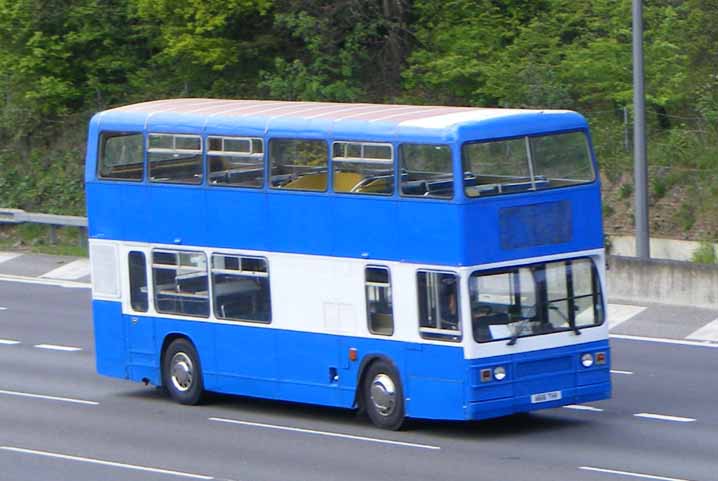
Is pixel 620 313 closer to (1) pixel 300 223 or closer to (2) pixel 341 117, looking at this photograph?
(1) pixel 300 223

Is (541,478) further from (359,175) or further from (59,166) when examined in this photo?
(59,166)

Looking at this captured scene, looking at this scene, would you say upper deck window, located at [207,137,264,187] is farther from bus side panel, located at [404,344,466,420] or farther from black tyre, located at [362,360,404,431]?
bus side panel, located at [404,344,466,420]

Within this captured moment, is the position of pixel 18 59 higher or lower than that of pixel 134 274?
higher

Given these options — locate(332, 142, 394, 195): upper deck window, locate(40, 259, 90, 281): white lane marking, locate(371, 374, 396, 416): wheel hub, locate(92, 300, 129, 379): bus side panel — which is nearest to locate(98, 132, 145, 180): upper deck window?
locate(92, 300, 129, 379): bus side panel

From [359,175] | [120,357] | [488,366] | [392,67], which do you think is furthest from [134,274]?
[392,67]

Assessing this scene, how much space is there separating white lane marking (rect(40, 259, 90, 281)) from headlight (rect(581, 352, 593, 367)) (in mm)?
16869

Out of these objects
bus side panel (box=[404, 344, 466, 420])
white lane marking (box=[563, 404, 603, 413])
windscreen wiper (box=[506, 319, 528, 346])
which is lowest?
white lane marking (box=[563, 404, 603, 413])

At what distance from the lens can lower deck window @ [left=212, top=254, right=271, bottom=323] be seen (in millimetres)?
18641

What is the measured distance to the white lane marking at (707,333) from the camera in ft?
77.0

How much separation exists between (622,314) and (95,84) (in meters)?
19.8

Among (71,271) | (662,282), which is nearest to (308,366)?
(662,282)

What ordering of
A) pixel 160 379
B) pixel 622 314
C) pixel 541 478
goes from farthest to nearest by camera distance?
pixel 622 314, pixel 160 379, pixel 541 478

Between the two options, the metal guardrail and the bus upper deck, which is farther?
the metal guardrail

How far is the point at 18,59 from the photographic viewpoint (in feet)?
132
